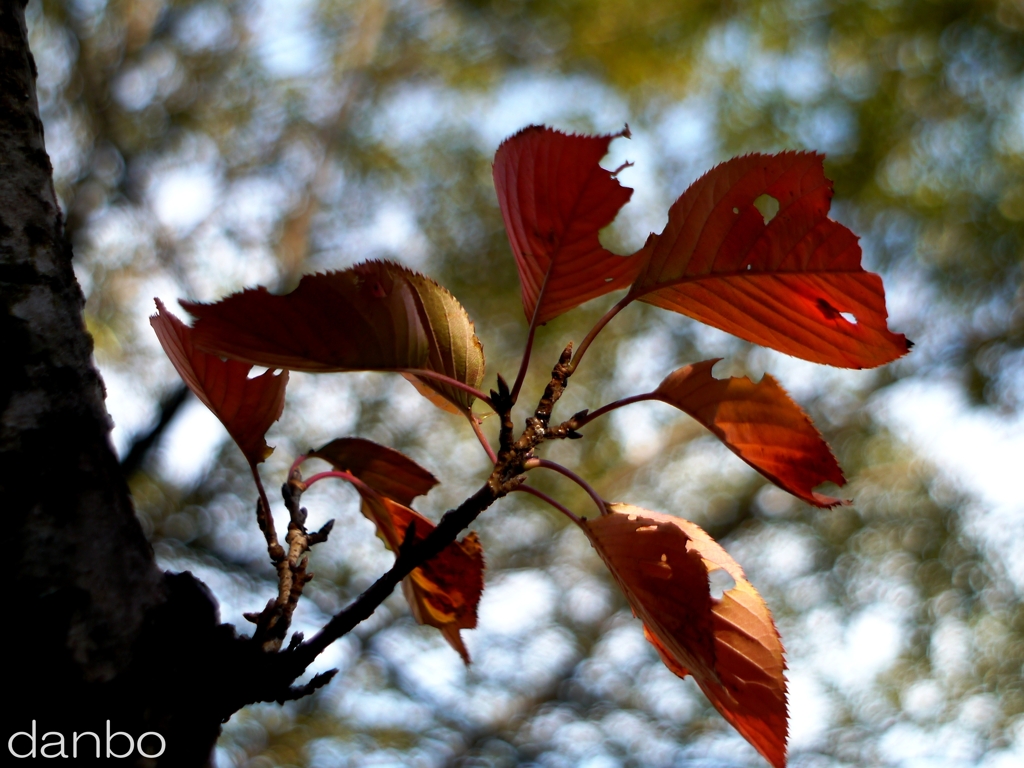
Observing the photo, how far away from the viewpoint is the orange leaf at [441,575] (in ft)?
1.59

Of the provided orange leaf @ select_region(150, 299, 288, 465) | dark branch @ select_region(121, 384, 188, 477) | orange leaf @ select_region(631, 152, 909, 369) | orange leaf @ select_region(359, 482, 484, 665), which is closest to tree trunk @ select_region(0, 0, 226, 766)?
orange leaf @ select_region(150, 299, 288, 465)

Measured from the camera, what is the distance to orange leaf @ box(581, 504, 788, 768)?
358 millimetres

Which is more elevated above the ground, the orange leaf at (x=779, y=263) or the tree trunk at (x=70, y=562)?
the orange leaf at (x=779, y=263)

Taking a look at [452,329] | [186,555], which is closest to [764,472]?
[452,329]

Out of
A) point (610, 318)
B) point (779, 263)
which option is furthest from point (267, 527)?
point (779, 263)

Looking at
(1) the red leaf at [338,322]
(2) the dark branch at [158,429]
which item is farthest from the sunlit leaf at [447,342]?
(2) the dark branch at [158,429]

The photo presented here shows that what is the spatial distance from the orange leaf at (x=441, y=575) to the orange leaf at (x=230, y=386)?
10 centimetres

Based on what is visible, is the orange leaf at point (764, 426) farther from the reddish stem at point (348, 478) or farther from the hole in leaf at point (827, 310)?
the reddish stem at point (348, 478)

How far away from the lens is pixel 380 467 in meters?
0.50

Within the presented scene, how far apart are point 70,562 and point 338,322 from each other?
16 centimetres

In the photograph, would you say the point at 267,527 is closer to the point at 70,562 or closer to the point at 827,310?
the point at 70,562

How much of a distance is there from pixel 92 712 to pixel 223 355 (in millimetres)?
168

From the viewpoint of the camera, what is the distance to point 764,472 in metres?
0.42

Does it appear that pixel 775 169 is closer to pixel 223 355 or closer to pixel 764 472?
pixel 764 472
